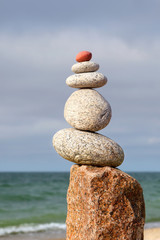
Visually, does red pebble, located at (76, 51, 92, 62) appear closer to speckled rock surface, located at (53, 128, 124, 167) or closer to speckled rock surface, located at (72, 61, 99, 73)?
speckled rock surface, located at (72, 61, 99, 73)

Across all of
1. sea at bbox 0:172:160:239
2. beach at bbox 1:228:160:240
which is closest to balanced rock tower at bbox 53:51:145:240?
beach at bbox 1:228:160:240

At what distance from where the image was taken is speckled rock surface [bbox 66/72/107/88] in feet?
22.3

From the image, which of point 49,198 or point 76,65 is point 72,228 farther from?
point 49,198

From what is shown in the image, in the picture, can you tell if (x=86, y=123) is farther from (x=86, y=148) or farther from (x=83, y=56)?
(x=83, y=56)

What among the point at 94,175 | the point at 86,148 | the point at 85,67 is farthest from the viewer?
the point at 85,67

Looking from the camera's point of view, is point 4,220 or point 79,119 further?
point 4,220

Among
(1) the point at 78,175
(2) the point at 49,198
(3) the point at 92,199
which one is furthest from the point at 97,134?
(2) the point at 49,198

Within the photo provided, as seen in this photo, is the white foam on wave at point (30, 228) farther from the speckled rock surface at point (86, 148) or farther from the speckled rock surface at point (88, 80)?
the speckled rock surface at point (88, 80)

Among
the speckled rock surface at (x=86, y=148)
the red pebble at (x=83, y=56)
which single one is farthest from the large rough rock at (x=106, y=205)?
the red pebble at (x=83, y=56)

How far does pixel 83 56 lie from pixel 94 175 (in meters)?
2.54

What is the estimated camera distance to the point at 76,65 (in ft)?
22.9

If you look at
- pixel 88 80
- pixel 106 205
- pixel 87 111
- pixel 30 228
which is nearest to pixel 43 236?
pixel 30 228

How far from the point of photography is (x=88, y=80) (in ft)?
22.3

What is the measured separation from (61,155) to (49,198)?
1646cm
